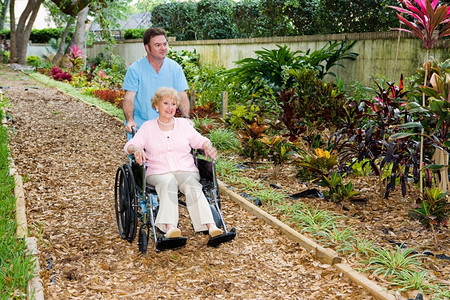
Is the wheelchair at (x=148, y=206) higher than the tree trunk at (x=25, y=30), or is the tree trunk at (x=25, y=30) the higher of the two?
the tree trunk at (x=25, y=30)

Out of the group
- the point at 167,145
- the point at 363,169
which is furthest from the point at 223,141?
the point at 167,145

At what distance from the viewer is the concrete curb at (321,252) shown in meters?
2.96

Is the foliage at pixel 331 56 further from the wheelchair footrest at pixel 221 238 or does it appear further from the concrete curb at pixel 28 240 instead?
the wheelchair footrest at pixel 221 238

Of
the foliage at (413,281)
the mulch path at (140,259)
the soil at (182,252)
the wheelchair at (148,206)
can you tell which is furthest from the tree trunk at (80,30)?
the foliage at (413,281)

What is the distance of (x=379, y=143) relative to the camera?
13.9 ft

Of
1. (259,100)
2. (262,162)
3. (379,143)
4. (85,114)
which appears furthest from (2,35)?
(379,143)

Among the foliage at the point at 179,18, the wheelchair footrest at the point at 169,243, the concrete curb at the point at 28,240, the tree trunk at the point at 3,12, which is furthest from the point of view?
the tree trunk at the point at 3,12

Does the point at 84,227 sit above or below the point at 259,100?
below

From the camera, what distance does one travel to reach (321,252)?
345cm

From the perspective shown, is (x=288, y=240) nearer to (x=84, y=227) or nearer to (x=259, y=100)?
(x=84, y=227)

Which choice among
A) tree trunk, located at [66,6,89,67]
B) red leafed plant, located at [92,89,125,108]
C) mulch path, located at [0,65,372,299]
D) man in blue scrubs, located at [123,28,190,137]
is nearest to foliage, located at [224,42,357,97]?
red leafed plant, located at [92,89,125,108]

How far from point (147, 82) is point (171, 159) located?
0.79 meters

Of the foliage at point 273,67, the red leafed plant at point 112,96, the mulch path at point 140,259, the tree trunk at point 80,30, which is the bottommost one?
the mulch path at point 140,259

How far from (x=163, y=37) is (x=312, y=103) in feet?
7.88
